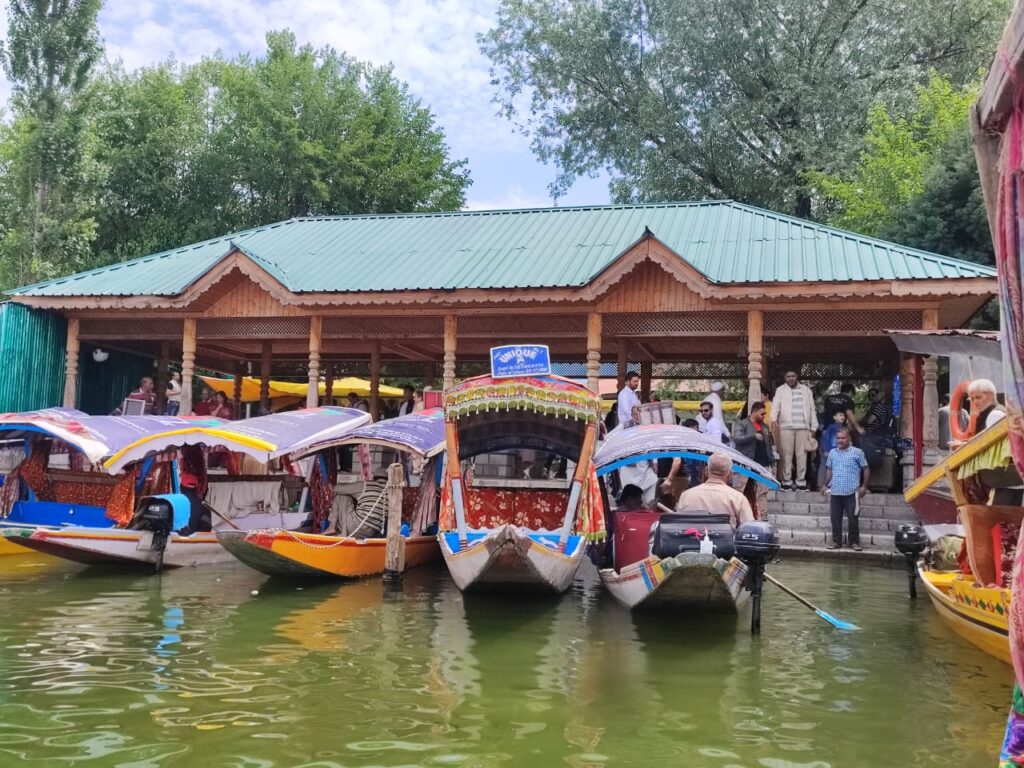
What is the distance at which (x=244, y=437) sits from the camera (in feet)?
41.4

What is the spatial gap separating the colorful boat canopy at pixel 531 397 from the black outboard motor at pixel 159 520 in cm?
442

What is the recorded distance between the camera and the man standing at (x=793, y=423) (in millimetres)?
15289

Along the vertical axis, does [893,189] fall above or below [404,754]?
above

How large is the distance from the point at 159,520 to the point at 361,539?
9.22 ft

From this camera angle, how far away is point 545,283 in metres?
17.0

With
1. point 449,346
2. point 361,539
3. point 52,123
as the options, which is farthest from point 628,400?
point 52,123

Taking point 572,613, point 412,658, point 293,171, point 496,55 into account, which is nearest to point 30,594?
point 412,658

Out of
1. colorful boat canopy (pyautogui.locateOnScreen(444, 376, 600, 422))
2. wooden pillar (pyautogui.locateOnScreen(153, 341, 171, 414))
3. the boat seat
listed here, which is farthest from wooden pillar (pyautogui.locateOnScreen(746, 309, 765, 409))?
wooden pillar (pyautogui.locateOnScreen(153, 341, 171, 414))

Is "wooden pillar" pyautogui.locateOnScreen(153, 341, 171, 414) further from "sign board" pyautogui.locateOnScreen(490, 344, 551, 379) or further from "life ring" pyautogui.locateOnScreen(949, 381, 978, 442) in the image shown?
"life ring" pyautogui.locateOnScreen(949, 381, 978, 442)

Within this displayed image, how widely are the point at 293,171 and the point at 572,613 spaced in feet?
91.2

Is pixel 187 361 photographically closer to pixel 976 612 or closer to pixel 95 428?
pixel 95 428

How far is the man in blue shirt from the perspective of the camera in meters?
13.3

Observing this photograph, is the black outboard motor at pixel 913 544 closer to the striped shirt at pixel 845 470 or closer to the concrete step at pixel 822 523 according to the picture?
the striped shirt at pixel 845 470

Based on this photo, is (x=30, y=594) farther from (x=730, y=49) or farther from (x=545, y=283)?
(x=730, y=49)
